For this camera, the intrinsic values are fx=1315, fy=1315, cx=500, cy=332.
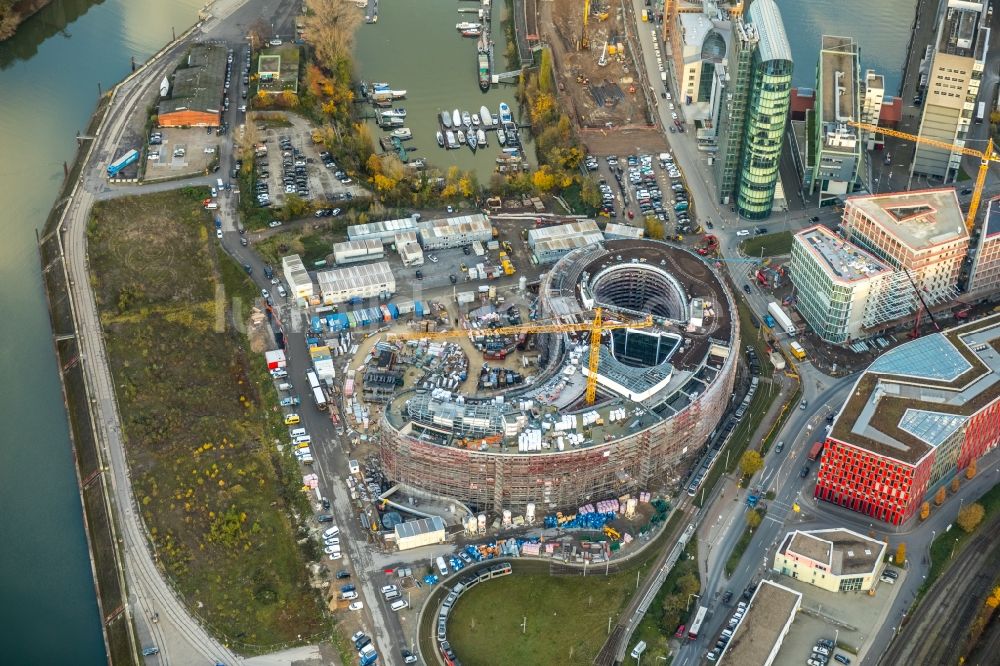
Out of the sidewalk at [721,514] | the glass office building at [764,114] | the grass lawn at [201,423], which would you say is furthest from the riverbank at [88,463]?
the glass office building at [764,114]

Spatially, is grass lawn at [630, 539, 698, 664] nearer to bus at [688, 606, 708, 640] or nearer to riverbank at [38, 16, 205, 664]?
bus at [688, 606, 708, 640]

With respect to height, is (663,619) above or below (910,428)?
below

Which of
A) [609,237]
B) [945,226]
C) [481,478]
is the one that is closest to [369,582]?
[481,478]

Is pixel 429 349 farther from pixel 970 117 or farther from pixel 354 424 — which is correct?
pixel 970 117

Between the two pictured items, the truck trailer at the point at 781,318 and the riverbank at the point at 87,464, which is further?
the truck trailer at the point at 781,318

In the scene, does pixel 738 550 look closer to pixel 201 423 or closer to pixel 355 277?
pixel 201 423

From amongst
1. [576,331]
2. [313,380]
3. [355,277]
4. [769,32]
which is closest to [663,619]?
[576,331]

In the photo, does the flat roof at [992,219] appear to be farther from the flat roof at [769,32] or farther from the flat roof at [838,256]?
the flat roof at [769,32]
